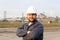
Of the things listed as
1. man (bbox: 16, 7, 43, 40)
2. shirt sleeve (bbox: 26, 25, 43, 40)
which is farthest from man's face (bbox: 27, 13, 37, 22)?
shirt sleeve (bbox: 26, 25, 43, 40)

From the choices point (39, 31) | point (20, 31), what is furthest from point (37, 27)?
point (20, 31)

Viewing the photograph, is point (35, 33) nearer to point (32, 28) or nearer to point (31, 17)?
point (32, 28)

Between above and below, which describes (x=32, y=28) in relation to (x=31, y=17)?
below

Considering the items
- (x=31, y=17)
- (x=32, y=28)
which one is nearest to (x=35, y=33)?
(x=32, y=28)

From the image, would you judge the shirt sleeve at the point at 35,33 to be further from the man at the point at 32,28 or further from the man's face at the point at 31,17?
the man's face at the point at 31,17

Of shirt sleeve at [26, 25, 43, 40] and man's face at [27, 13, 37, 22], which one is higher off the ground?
man's face at [27, 13, 37, 22]

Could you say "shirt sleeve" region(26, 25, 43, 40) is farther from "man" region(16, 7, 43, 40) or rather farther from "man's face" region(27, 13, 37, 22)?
"man's face" region(27, 13, 37, 22)

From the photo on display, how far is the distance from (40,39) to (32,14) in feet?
1.45

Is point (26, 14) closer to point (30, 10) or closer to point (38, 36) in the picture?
point (30, 10)

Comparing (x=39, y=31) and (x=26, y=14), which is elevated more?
(x=26, y=14)

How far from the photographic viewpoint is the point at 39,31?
4055mm

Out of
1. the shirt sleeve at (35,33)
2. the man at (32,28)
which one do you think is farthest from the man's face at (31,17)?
the shirt sleeve at (35,33)

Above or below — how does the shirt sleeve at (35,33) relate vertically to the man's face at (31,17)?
below

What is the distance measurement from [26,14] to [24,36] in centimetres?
38
